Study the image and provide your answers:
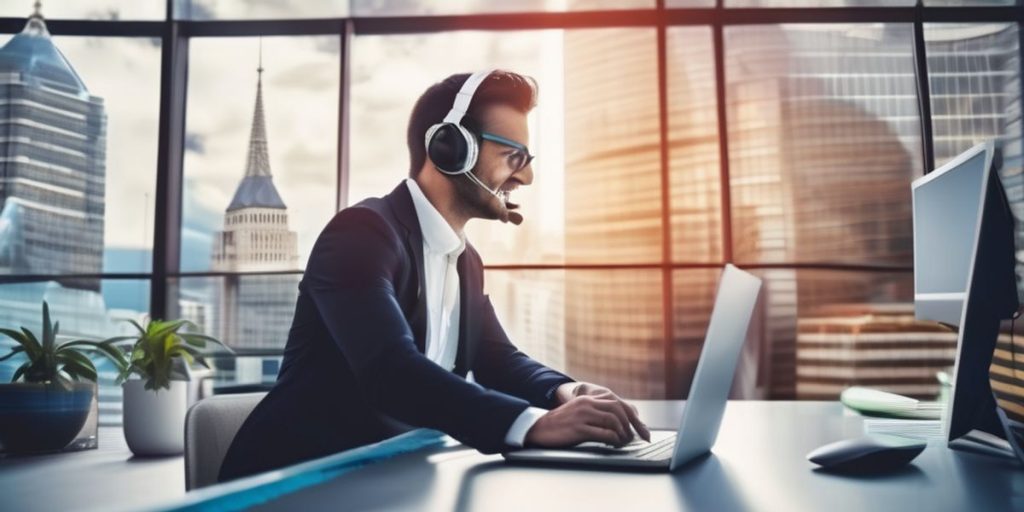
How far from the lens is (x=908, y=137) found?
423cm

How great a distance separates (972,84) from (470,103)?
12.8ft

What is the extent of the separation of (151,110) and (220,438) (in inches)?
147

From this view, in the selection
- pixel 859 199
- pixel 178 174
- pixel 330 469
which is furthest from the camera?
pixel 178 174

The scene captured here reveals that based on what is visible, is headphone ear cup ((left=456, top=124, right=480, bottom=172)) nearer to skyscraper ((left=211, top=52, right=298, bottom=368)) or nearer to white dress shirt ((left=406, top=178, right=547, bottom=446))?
white dress shirt ((left=406, top=178, right=547, bottom=446))

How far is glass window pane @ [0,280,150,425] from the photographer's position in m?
4.30

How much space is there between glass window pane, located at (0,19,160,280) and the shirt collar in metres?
3.42

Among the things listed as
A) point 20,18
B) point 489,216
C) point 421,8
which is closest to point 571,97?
point 421,8

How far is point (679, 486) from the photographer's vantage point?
77cm

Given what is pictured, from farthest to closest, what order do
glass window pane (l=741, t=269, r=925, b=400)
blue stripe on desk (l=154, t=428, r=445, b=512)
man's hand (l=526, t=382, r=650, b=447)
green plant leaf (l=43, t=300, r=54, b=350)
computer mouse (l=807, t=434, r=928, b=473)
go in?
glass window pane (l=741, t=269, r=925, b=400)
green plant leaf (l=43, t=300, r=54, b=350)
man's hand (l=526, t=382, r=650, b=447)
computer mouse (l=807, t=434, r=928, b=473)
blue stripe on desk (l=154, t=428, r=445, b=512)

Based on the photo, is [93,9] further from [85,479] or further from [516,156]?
[516,156]

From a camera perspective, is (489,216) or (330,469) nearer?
(330,469)

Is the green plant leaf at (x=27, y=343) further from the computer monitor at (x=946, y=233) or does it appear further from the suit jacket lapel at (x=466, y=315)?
the computer monitor at (x=946, y=233)

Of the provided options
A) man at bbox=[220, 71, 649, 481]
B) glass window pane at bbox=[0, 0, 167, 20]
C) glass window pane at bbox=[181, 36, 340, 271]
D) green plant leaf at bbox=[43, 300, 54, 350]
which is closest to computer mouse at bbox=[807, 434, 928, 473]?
man at bbox=[220, 71, 649, 481]

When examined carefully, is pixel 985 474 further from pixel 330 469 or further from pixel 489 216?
pixel 489 216
